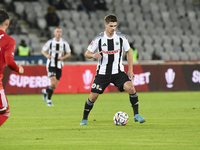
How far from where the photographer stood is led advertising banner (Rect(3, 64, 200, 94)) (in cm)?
1673

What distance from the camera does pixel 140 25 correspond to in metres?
25.3

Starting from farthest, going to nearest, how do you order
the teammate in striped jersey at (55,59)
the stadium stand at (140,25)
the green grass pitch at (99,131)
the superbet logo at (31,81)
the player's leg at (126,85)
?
the stadium stand at (140,25) < the superbet logo at (31,81) < the teammate in striped jersey at (55,59) < the player's leg at (126,85) < the green grass pitch at (99,131)

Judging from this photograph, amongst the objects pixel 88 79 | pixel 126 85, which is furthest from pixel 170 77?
pixel 126 85

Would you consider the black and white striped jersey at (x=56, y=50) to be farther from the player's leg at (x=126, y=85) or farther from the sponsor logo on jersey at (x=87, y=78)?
the player's leg at (x=126, y=85)

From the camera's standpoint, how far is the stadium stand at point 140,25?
75.4ft

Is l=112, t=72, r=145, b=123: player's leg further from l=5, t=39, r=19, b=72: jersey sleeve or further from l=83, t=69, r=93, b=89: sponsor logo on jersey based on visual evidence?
l=83, t=69, r=93, b=89: sponsor logo on jersey

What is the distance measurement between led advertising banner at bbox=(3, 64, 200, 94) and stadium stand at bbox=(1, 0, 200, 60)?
3680 mm

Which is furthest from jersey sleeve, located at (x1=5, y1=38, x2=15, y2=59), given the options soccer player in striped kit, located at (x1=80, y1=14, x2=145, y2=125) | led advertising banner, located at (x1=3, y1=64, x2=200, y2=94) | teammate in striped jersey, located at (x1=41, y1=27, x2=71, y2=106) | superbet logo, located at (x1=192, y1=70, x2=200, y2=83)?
superbet logo, located at (x1=192, y1=70, x2=200, y2=83)

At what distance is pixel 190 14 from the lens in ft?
89.2

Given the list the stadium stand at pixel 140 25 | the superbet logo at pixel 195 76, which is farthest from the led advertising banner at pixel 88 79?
the stadium stand at pixel 140 25

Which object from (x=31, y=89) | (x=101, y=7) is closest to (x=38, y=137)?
(x=31, y=89)

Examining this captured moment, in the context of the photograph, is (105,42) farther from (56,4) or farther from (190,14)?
(190,14)

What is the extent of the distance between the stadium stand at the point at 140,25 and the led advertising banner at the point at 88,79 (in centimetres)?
368

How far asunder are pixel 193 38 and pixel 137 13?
3941 millimetres
